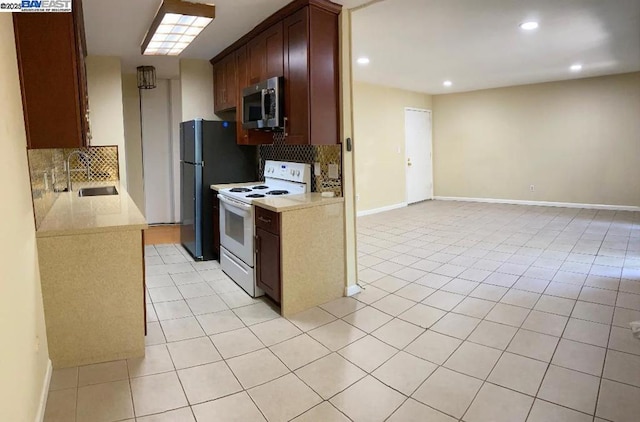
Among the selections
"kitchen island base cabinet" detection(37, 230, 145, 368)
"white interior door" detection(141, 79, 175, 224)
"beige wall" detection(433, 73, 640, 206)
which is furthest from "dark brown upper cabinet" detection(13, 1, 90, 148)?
"beige wall" detection(433, 73, 640, 206)

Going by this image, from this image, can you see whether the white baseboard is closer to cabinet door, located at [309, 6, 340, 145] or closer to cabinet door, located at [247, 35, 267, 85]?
cabinet door, located at [309, 6, 340, 145]

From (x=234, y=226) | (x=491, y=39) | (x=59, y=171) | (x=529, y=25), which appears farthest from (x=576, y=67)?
(x=59, y=171)

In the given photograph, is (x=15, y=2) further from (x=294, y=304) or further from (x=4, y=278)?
(x=294, y=304)

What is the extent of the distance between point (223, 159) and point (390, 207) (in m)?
4.26

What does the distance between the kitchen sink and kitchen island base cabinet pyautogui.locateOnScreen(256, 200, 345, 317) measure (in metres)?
1.86

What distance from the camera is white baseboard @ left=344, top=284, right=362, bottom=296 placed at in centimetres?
342

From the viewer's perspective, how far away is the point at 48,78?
212 centimetres

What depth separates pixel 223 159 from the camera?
4.55 m

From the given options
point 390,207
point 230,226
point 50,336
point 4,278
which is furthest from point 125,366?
point 390,207

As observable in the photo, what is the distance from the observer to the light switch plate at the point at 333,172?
3.36m

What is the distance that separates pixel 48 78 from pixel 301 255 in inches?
76.9

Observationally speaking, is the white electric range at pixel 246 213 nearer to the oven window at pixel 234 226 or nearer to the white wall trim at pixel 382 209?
the oven window at pixel 234 226

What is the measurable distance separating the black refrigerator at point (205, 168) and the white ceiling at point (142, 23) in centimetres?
90

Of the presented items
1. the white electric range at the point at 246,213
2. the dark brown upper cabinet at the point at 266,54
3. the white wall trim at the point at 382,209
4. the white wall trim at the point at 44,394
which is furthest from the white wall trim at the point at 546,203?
the white wall trim at the point at 44,394
